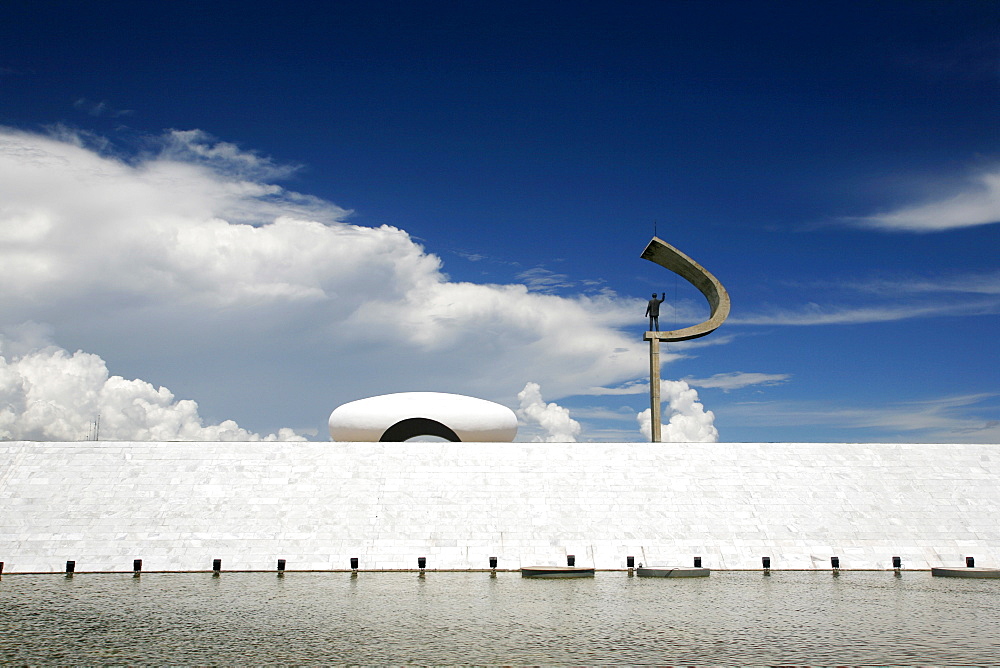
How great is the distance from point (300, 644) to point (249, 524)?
10.9 meters

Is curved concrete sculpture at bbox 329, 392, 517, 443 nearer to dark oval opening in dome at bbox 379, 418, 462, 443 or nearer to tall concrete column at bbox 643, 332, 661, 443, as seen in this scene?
dark oval opening in dome at bbox 379, 418, 462, 443

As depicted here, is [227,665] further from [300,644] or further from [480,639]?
[480,639]

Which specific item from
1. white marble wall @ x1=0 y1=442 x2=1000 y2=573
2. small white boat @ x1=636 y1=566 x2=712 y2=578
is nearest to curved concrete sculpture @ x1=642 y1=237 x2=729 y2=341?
white marble wall @ x1=0 y1=442 x2=1000 y2=573

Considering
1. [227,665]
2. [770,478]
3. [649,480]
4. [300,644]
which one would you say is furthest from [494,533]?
[227,665]

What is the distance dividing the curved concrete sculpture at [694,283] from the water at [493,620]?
11160 millimetres

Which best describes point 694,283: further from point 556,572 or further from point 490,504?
point 556,572

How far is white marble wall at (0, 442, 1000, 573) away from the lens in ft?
67.9

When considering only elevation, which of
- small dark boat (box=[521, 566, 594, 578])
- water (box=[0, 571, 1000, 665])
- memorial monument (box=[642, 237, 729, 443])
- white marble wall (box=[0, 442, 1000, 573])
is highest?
memorial monument (box=[642, 237, 729, 443])

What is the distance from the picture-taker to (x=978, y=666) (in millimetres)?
9867

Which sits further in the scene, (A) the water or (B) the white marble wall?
(B) the white marble wall

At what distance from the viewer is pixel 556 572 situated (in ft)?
61.3

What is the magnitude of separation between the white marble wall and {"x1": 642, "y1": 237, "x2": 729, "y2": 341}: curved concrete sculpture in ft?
15.3

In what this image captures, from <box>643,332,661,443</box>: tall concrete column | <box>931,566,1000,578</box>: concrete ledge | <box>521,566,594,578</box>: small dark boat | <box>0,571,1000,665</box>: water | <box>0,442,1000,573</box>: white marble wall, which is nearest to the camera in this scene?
<box>0,571,1000,665</box>: water

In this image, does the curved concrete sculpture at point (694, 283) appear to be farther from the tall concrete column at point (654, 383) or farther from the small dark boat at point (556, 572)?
the small dark boat at point (556, 572)
